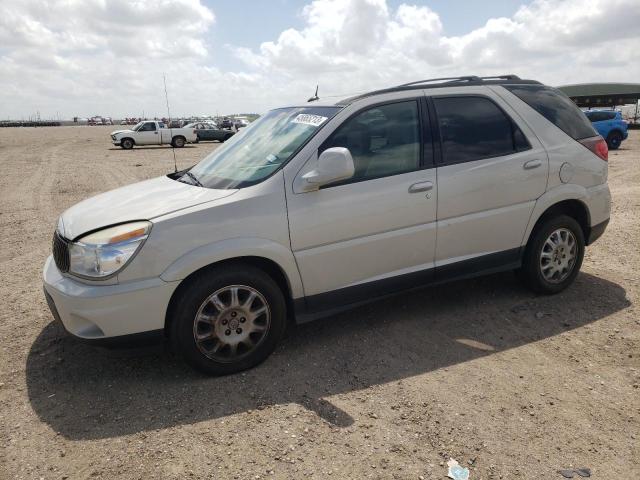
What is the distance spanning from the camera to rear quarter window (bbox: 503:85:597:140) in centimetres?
445

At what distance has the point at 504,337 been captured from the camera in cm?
395

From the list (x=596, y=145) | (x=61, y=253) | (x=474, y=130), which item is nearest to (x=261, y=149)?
(x=61, y=253)

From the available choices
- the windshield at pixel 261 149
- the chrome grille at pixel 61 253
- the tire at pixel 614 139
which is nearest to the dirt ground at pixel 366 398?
the chrome grille at pixel 61 253

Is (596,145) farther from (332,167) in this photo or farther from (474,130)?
(332,167)

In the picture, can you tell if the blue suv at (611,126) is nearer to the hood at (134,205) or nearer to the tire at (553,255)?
the tire at (553,255)

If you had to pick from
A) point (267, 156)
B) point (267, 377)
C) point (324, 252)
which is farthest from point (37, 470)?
point (267, 156)

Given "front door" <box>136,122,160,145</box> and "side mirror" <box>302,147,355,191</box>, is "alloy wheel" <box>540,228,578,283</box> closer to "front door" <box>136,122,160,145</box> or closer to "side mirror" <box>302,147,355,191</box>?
"side mirror" <box>302,147,355,191</box>

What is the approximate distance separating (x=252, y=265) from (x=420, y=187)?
1.38m

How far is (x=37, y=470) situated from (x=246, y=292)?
149 cm

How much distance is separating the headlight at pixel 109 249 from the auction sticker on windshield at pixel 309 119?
4.59ft

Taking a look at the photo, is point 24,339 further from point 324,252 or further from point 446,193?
point 446,193

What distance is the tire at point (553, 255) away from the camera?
4.46m

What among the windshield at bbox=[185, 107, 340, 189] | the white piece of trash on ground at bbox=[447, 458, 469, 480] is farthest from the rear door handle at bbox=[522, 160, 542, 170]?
the white piece of trash on ground at bbox=[447, 458, 469, 480]

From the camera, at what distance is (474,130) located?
13.4 feet
